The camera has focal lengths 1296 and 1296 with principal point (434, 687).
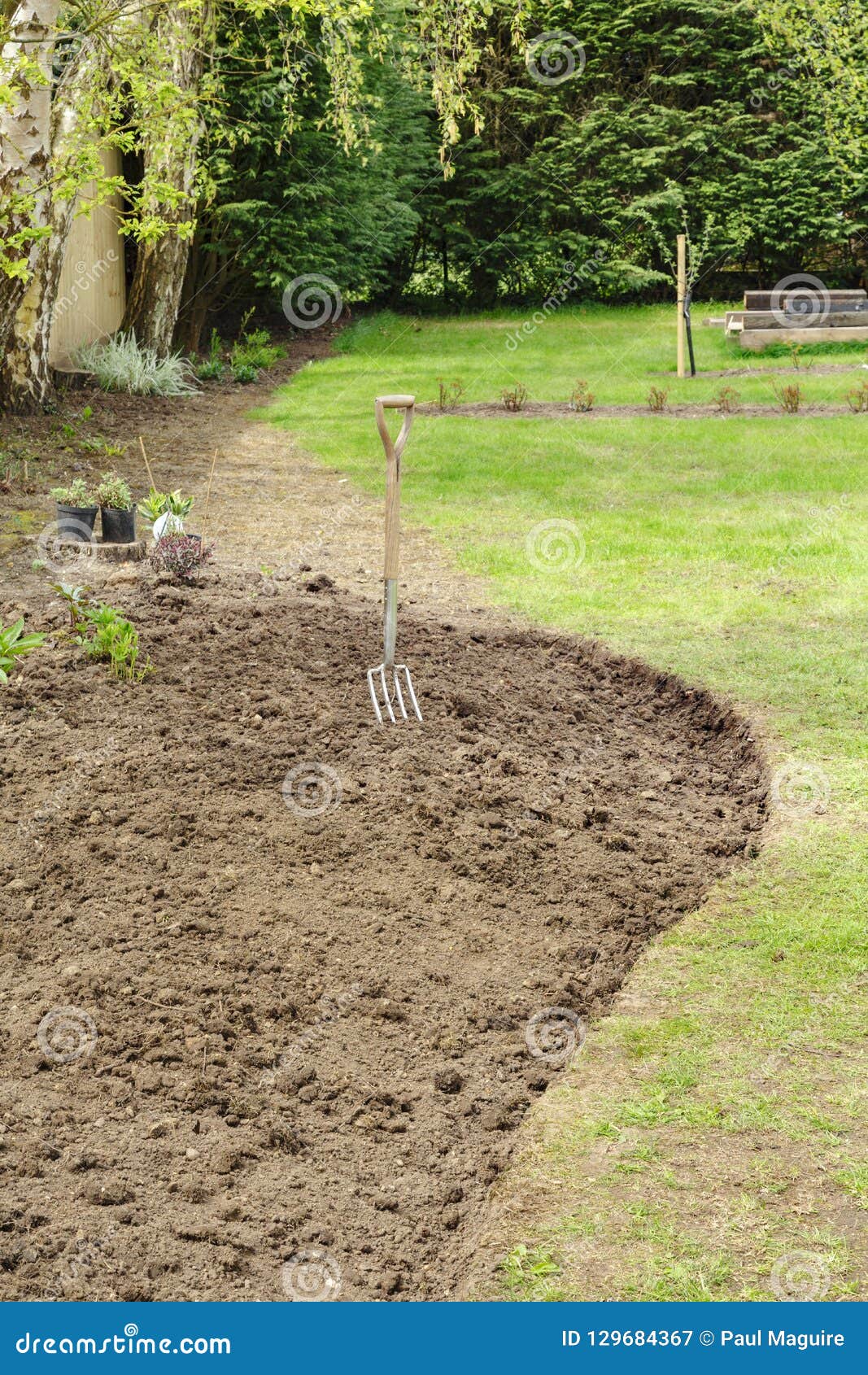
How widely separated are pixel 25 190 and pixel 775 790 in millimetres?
7445

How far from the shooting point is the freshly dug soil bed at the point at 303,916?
8.70 ft

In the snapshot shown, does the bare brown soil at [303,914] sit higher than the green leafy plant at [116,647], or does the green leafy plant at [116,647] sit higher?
the green leafy plant at [116,647]

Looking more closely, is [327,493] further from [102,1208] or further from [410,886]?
[102,1208]

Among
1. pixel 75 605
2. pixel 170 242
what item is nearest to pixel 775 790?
pixel 75 605

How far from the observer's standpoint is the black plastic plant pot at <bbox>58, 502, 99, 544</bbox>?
7016mm

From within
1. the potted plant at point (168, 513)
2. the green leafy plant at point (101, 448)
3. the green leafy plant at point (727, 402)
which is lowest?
the potted plant at point (168, 513)

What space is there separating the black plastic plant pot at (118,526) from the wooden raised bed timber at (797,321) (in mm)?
9408

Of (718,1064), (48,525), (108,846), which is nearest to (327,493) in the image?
(48,525)

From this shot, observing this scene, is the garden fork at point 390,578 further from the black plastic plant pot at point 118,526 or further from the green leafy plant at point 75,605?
the black plastic plant pot at point 118,526

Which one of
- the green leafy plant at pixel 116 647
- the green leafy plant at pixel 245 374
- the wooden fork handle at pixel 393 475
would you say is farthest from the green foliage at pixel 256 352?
the wooden fork handle at pixel 393 475

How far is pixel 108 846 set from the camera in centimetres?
386

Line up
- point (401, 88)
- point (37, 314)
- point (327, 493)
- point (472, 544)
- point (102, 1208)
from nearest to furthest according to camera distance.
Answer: point (102, 1208) → point (472, 544) → point (327, 493) → point (37, 314) → point (401, 88)

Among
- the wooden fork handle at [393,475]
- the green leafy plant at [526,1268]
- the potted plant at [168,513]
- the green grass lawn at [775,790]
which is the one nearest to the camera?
the green leafy plant at [526,1268]
